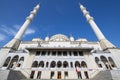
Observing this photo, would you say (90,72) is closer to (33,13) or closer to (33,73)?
(33,73)

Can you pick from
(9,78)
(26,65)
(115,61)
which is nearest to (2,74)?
(9,78)

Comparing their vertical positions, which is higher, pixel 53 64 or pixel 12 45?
pixel 12 45

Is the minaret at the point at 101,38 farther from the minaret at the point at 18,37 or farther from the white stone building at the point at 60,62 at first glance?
the minaret at the point at 18,37

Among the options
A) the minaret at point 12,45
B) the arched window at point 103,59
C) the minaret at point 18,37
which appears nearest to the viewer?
the minaret at point 12,45

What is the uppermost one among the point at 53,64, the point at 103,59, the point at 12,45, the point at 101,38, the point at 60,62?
the point at 101,38

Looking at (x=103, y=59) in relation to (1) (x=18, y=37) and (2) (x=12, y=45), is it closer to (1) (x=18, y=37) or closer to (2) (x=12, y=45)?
(2) (x=12, y=45)

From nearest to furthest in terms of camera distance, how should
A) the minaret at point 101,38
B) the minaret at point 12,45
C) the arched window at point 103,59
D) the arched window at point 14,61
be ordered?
the arched window at point 14,61 → the minaret at point 12,45 → the arched window at point 103,59 → the minaret at point 101,38

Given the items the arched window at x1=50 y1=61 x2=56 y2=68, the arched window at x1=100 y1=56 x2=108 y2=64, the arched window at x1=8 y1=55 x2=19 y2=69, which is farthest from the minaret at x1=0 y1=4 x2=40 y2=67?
the arched window at x1=100 y1=56 x2=108 y2=64

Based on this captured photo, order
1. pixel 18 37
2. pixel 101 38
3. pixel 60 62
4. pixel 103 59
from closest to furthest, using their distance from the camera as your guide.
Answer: pixel 60 62, pixel 103 59, pixel 101 38, pixel 18 37

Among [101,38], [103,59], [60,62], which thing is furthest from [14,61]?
[101,38]

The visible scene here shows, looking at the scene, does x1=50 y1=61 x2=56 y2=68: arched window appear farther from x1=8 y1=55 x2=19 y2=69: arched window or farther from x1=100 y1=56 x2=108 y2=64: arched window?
x1=100 y1=56 x2=108 y2=64: arched window

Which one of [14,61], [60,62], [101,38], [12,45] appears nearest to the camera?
[60,62]

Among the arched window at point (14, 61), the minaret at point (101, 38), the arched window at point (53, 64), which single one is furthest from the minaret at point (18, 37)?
the minaret at point (101, 38)

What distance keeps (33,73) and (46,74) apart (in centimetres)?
331
